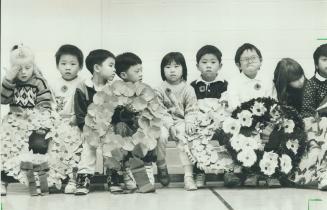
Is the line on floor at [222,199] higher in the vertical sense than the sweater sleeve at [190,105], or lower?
lower

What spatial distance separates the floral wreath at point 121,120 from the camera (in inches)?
136

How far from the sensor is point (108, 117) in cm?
346

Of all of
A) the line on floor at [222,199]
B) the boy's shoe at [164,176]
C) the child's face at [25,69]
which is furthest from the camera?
the boy's shoe at [164,176]

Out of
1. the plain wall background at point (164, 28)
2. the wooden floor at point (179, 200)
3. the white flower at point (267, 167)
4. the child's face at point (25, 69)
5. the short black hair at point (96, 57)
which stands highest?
the plain wall background at point (164, 28)

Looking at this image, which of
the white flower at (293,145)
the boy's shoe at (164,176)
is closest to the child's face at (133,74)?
the boy's shoe at (164,176)

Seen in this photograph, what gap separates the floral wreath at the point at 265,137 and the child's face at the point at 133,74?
0.65 meters

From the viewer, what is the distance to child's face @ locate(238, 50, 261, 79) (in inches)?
143

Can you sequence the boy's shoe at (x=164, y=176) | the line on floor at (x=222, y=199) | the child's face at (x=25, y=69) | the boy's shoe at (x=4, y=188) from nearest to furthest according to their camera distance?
the line on floor at (x=222, y=199)
the boy's shoe at (x=4, y=188)
the child's face at (x=25, y=69)
the boy's shoe at (x=164, y=176)

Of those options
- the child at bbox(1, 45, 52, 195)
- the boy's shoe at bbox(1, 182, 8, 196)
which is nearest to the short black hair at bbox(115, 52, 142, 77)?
the child at bbox(1, 45, 52, 195)

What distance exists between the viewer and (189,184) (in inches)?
139

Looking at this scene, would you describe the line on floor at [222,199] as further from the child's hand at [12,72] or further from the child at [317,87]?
the child's hand at [12,72]

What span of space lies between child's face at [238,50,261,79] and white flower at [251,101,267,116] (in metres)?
0.19

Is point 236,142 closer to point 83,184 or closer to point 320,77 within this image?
point 320,77

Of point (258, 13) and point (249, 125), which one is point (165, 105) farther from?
point (258, 13)
